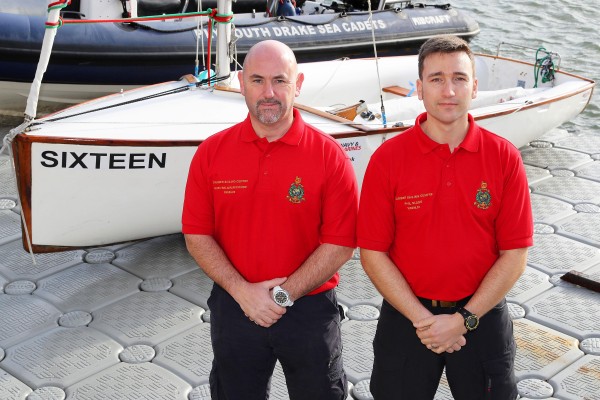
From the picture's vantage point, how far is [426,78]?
277 cm

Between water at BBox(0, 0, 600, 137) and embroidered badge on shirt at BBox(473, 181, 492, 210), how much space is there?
875 centimetres

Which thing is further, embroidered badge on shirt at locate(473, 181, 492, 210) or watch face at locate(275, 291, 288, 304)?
watch face at locate(275, 291, 288, 304)

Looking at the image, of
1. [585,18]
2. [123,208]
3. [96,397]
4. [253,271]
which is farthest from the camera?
[585,18]

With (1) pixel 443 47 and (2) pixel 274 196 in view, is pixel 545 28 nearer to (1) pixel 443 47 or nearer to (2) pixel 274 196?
(1) pixel 443 47

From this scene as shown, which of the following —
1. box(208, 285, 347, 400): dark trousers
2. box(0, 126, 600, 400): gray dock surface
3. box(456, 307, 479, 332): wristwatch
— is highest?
box(456, 307, 479, 332): wristwatch

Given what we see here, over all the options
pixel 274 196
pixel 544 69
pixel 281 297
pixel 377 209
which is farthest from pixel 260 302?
pixel 544 69

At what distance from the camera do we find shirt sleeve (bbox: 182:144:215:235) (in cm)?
294

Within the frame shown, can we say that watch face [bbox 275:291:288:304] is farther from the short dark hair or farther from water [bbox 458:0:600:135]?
water [bbox 458:0:600:135]

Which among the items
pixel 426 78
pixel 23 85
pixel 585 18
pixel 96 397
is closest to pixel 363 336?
pixel 96 397

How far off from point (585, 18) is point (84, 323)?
12.1m

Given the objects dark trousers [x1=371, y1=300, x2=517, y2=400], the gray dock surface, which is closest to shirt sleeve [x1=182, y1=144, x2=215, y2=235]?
dark trousers [x1=371, y1=300, x2=517, y2=400]

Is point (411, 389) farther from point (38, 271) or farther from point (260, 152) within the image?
point (38, 271)

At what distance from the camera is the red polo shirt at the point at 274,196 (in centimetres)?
290

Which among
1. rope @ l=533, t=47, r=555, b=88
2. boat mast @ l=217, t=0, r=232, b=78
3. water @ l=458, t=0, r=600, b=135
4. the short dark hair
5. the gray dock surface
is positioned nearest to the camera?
the short dark hair
